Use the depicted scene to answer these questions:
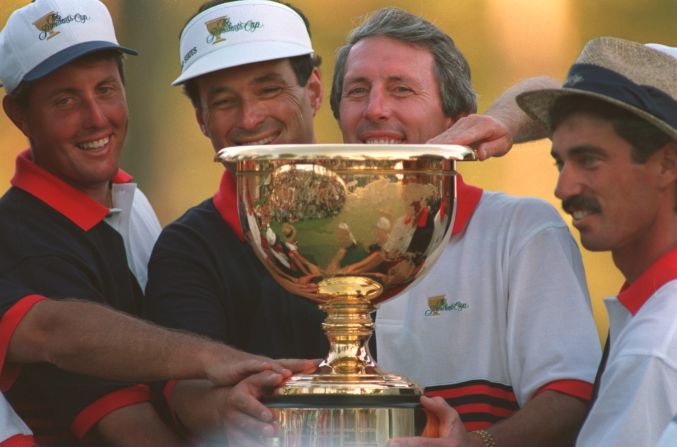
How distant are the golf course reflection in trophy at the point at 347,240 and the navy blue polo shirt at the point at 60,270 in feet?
2.21

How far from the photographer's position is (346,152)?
8.08 feet

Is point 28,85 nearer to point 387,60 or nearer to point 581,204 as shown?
point 387,60

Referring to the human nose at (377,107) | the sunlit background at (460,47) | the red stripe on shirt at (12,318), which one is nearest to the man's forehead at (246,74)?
the human nose at (377,107)

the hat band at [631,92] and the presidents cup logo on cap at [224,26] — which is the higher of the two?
the presidents cup logo on cap at [224,26]

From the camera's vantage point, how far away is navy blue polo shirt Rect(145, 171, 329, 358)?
3090mm

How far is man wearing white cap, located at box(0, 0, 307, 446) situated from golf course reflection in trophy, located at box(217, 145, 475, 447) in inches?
4.4

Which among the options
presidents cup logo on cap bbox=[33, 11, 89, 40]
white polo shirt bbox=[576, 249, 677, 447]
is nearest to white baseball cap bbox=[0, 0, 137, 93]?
presidents cup logo on cap bbox=[33, 11, 89, 40]

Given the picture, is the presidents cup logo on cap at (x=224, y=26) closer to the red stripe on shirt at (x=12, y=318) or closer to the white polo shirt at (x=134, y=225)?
the white polo shirt at (x=134, y=225)

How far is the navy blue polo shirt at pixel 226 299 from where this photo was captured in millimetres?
3090

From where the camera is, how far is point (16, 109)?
359 centimetres

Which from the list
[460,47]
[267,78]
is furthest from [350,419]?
[460,47]

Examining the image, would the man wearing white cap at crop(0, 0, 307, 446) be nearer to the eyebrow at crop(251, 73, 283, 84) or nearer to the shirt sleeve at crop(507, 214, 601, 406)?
the eyebrow at crop(251, 73, 283, 84)

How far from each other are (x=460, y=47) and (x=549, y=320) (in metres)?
2.76

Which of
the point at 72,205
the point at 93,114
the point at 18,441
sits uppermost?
the point at 93,114
